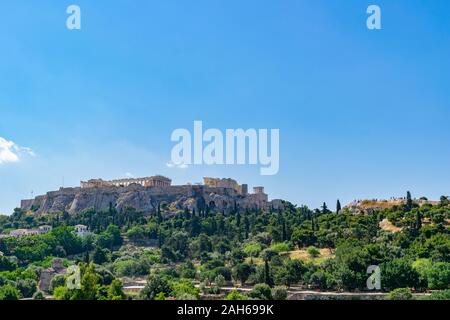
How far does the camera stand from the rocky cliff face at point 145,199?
69.8 m

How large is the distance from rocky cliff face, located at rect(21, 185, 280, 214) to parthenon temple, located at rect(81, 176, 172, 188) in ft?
8.21

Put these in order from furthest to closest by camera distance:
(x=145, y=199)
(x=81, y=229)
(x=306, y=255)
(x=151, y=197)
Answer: (x=151, y=197) → (x=145, y=199) → (x=81, y=229) → (x=306, y=255)

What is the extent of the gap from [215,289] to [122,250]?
22.3 meters

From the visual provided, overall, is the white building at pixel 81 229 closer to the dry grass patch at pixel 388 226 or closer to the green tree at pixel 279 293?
the dry grass patch at pixel 388 226

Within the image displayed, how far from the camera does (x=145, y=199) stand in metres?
72.2

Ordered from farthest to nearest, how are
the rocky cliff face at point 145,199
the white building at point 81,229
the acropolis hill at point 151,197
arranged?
the acropolis hill at point 151,197 < the rocky cliff face at point 145,199 < the white building at point 81,229

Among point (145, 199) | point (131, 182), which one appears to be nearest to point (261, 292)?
point (145, 199)

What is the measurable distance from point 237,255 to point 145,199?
122ft

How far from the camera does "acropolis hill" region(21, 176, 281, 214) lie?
70062 millimetres

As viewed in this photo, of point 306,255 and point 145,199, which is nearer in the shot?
point 306,255

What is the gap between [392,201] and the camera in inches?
2180

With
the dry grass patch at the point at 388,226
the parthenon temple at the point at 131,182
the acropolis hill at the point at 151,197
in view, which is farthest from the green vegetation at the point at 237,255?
the parthenon temple at the point at 131,182

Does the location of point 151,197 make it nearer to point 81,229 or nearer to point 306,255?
point 81,229

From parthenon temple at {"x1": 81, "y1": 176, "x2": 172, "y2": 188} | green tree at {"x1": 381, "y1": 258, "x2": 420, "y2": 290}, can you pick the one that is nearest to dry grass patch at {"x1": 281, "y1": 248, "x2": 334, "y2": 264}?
green tree at {"x1": 381, "y1": 258, "x2": 420, "y2": 290}
